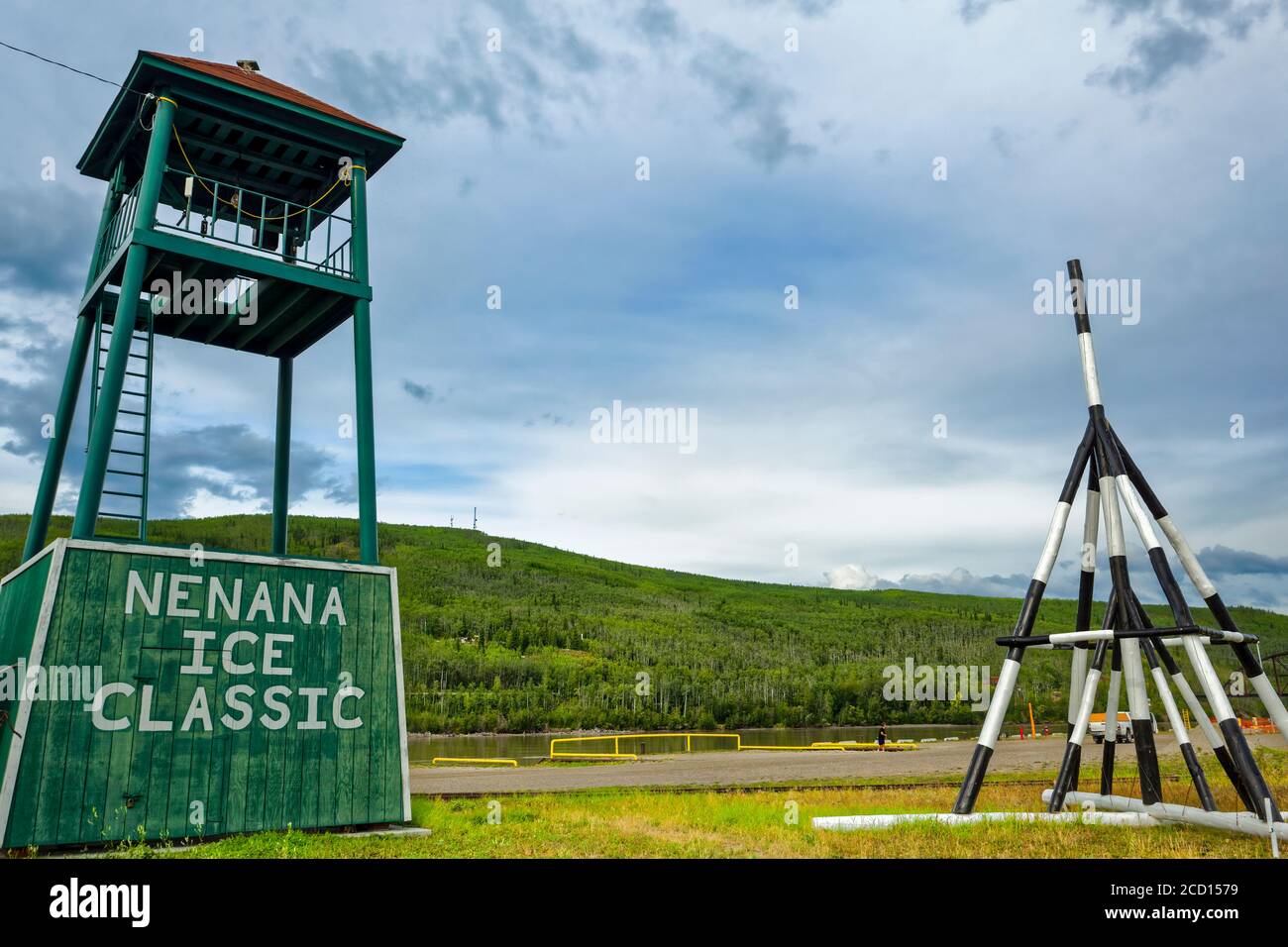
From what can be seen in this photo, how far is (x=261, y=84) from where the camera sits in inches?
613

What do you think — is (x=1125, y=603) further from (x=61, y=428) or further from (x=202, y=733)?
(x=61, y=428)

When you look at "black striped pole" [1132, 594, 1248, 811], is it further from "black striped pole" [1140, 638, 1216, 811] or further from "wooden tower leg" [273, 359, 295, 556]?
"wooden tower leg" [273, 359, 295, 556]

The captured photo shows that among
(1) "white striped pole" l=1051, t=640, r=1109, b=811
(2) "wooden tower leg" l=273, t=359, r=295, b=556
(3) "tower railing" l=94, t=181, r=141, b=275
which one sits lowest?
(1) "white striped pole" l=1051, t=640, r=1109, b=811

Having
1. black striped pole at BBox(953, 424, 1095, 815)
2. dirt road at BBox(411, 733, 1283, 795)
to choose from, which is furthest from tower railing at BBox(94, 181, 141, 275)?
black striped pole at BBox(953, 424, 1095, 815)

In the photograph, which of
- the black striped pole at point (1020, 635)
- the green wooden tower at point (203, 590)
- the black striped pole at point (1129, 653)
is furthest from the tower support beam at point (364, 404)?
the black striped pole at point (1129, 653)

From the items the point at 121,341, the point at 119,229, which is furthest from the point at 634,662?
the point at 121,341

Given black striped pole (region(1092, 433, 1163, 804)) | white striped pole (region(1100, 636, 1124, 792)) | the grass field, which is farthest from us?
white striped pole (region(1100, 636, 1124, 792))

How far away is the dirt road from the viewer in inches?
1041

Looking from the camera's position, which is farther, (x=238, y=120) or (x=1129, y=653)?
(x=238, y=120)

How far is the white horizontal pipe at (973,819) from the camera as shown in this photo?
42.8 feet

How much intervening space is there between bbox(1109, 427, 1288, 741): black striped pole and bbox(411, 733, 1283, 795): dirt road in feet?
45.7

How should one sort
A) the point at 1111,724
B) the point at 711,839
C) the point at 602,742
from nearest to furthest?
the point at 711,839, the point at 1111,724, the point at 602,742

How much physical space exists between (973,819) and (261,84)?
17088 mm

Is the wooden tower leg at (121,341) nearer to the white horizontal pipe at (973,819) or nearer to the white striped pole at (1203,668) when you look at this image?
the white horizontal pipe at (973,819)
